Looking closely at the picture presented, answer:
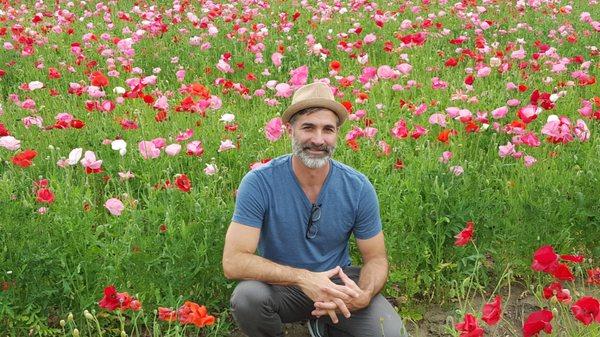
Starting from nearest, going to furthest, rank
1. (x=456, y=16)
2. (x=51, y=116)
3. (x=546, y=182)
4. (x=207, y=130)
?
(x=546, y=182) → (x=207, y=130) → (x=51, y=116) → (x=456, y=16)

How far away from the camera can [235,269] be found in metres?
2.83

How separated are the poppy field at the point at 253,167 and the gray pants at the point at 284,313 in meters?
0.22

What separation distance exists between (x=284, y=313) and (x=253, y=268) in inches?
10.9

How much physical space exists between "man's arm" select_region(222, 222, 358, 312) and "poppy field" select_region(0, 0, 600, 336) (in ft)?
0.62

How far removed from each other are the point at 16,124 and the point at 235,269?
110 inches

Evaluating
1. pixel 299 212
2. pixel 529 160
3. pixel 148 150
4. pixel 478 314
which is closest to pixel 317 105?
pixel 299 212

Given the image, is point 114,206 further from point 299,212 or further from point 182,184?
point 299,212

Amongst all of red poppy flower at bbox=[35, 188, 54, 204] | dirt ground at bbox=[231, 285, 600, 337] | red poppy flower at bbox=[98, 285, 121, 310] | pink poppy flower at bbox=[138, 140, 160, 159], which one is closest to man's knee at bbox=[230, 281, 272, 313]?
dirt ground at bbox=[231, 285, 600, 337]

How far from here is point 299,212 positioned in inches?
115

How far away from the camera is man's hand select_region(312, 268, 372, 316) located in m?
2.74

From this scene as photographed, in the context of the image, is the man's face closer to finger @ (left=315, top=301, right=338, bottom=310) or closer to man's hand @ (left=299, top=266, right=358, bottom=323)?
man's hand @ (left=299, top=266, right=358, bottom=323)

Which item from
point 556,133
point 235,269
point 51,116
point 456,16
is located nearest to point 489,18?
point 456,16

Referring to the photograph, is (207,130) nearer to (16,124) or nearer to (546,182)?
(16,124)

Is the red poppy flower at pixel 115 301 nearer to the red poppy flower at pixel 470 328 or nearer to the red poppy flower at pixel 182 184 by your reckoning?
the red poppy flower at pixel 182 184
